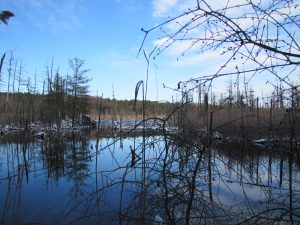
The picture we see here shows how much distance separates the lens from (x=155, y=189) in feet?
9.27

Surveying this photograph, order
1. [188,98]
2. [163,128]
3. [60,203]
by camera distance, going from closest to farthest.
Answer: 1. [188,98]
2. [163,128]
3. [60,203]

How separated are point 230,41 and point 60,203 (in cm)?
606

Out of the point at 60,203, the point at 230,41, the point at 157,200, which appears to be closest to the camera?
the point at 230,41

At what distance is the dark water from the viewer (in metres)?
2.41

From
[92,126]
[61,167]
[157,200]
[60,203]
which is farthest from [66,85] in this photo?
[157,200]

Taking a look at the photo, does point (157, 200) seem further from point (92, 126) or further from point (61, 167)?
point (92, 126)

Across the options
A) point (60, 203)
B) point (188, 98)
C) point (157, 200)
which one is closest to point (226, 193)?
point (60, 203)

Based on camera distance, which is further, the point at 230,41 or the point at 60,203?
the point at 60,203

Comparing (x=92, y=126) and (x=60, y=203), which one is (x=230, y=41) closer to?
(x=60, y=203)

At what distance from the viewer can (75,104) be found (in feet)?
131

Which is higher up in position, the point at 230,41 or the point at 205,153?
the point at 230,41

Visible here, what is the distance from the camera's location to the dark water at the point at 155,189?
241 centimetres

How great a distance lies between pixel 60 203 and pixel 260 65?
19.8 feet

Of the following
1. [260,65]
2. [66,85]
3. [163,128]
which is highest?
[66,85]
